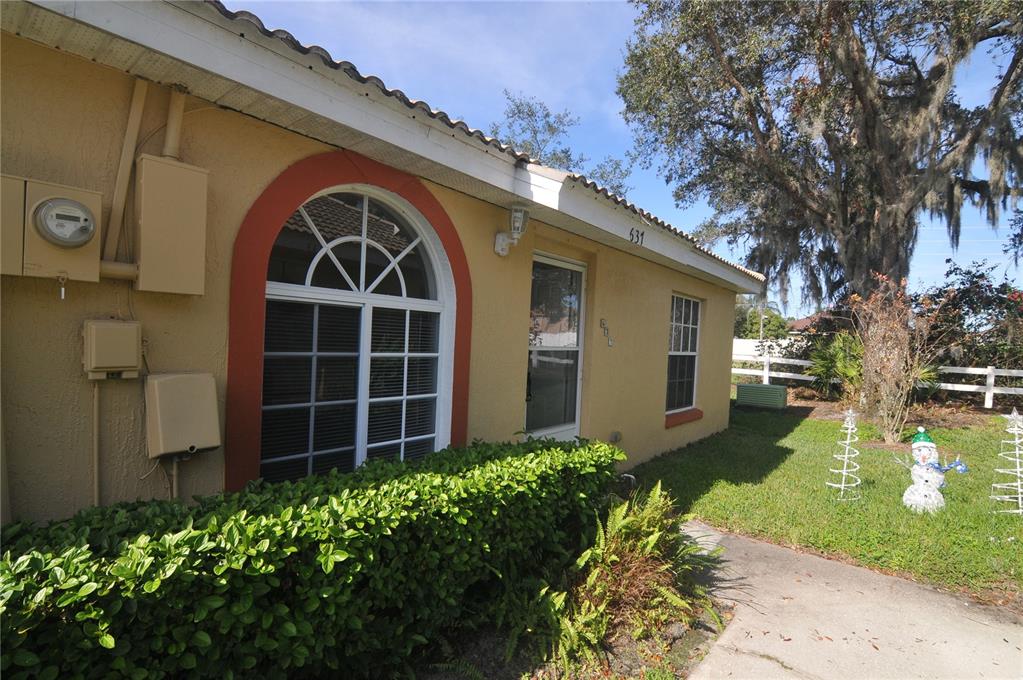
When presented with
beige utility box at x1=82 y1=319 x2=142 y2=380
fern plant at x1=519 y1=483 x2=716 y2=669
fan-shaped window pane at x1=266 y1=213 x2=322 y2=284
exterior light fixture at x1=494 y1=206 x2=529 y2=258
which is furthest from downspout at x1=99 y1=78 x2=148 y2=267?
fern plant at x1=519 y1=483 x2=716 y2=669

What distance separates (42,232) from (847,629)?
4.96m

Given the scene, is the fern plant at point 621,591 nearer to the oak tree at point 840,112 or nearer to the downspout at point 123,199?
the downspout at point 123,199

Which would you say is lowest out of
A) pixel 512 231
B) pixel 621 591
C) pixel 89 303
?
pixel 621 591

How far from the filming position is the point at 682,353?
852cm

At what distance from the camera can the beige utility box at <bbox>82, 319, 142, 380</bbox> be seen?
237 cm

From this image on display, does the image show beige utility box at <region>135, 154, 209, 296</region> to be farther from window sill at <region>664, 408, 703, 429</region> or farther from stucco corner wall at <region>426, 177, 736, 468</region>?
window sill at <region>664, 408, 703, 429</region>

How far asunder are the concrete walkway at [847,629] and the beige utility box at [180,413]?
295 centimetres

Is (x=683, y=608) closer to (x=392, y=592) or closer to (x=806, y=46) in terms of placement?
(x=392, y=592)

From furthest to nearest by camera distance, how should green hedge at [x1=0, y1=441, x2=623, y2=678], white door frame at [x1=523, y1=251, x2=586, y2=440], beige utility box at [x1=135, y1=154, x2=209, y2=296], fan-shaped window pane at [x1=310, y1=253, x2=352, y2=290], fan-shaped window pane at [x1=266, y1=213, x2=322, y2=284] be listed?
white door frame at [x1=523, y1=251, x2=586, y2=440], fan-shaped window pane at [x1=310, y1=253, x2=352, y2=290], fan-shaped window pane at [x1=266, y1=213, x2=322, y2=284], beige utility box at [x1=135, y1=154, x2=209, y2=296], green hedge at [x1=0, y1=441, x2=623, y2=678]

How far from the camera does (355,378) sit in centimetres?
366

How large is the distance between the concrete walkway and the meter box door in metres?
3.72

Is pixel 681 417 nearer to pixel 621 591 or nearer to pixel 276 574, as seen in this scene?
pixel 621 591

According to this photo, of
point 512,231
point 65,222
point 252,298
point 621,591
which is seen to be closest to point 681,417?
point 512,231

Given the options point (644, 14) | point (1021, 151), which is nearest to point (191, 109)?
point (644, 14)
